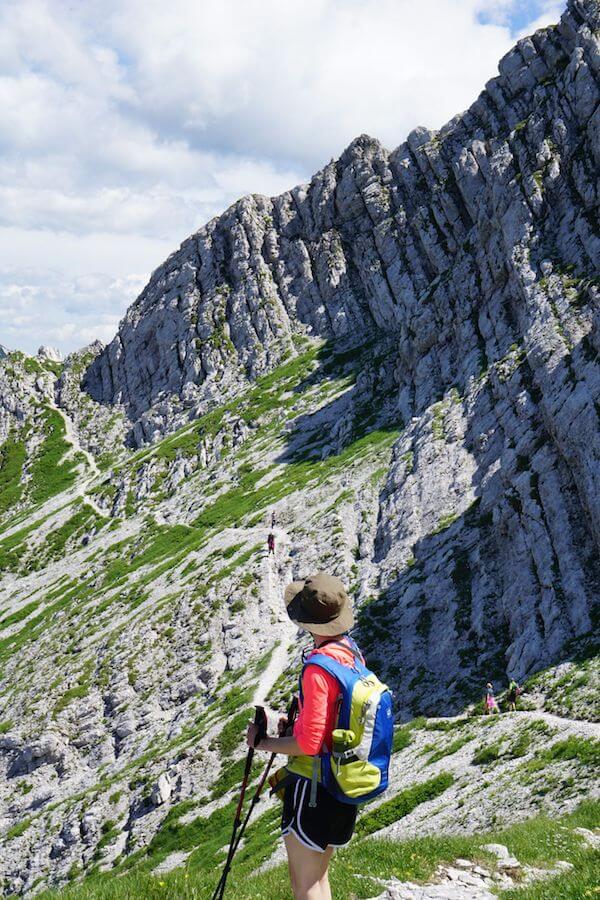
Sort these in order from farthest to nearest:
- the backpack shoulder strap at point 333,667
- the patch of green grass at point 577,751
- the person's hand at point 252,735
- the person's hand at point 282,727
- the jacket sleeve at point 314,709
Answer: the patch of green grass at point 577,751, the person's hand at point 282,727, the person's hand at point 252,735, the backpack shoulder strap at point 333,667, the jacket sleeve at point 314,709

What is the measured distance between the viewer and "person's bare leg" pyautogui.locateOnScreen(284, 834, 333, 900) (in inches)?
270

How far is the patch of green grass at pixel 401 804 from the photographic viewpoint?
25.0 metres

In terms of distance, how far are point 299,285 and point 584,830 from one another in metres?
154

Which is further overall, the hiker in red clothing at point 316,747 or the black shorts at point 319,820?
the black shorts at point 319,820

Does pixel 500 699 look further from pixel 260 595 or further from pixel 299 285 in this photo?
pixel 299 285

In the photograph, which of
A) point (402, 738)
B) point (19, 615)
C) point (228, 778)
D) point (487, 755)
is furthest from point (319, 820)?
point (19, 615)

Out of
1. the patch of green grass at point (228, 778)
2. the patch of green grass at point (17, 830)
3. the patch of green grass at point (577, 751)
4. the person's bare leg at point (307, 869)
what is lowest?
the patch of green grass at point (17, 830)

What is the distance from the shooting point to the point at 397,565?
55.0 m

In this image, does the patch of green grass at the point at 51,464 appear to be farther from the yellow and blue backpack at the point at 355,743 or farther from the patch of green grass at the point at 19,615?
the yellow and blue backpack at the point at 355,743

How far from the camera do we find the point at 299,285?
159000 millimetres

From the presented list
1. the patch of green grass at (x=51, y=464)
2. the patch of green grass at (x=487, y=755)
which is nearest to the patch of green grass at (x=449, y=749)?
the patch of green grass at (x=487, y=755)

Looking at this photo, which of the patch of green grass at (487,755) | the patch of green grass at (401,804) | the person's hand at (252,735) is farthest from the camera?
the patch of green grass at (487,755)

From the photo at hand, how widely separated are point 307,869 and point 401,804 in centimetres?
2165

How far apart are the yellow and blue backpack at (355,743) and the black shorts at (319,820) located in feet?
0.62
